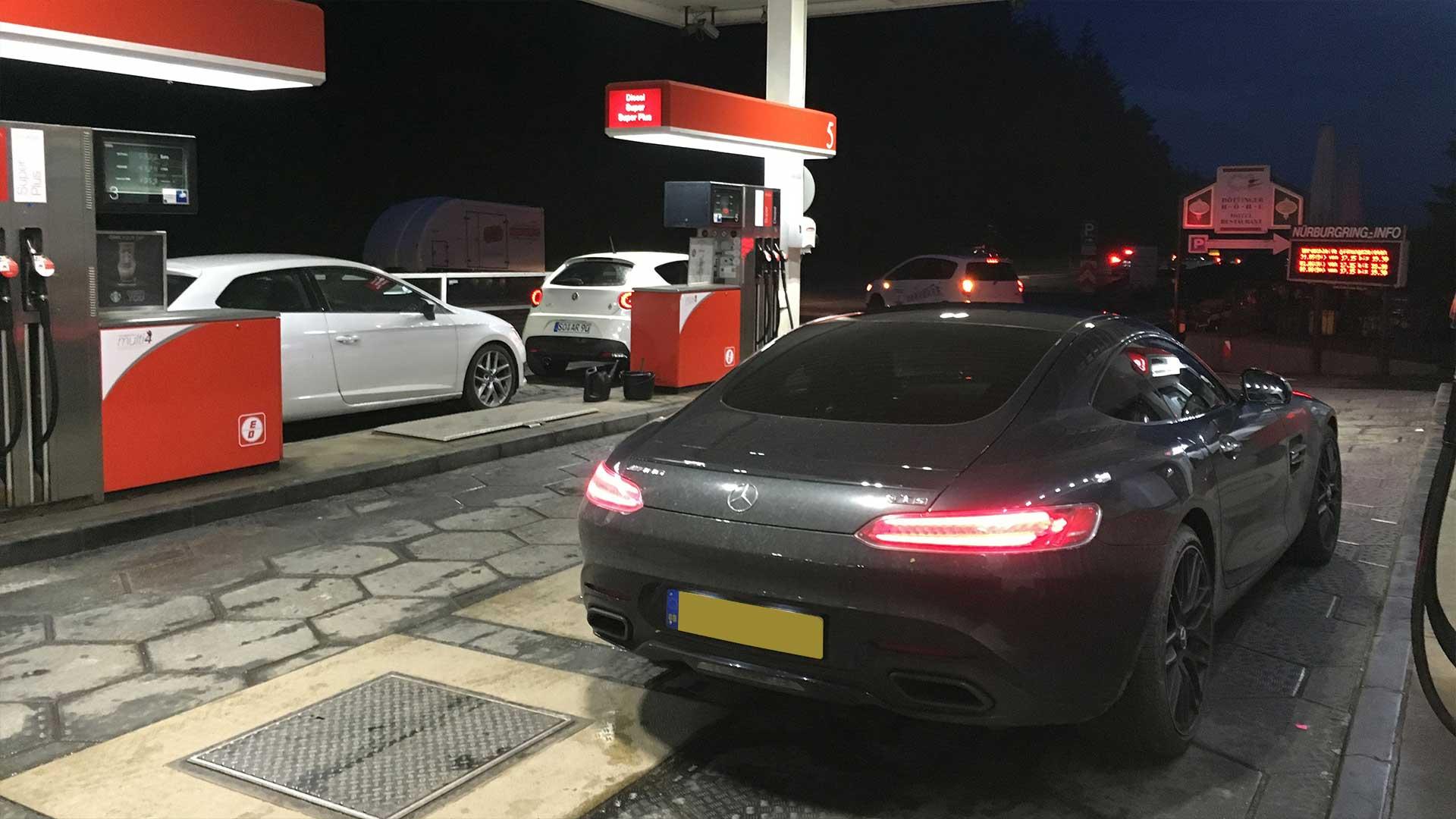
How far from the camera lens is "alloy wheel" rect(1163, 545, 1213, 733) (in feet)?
11.8

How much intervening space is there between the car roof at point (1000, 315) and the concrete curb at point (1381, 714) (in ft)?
5.00

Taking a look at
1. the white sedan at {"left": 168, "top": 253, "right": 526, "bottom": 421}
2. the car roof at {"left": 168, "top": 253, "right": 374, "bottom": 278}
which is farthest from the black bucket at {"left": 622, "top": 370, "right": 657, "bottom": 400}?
the car roof at {"left": 168, "top": 253, "right": 374, "bottom": 278}

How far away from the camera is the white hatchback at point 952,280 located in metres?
22.8

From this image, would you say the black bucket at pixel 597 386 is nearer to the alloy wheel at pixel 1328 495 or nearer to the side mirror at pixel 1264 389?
the alloy wheel at pixel 1328 495

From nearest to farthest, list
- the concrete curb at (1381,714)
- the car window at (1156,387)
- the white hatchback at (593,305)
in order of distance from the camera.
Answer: the concrete curb at (1381,714)
the car window at (1156,387)
the white hatchback at (593,305)

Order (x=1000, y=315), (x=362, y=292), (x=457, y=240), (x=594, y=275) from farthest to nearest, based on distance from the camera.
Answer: (x=457, y=240) < (x=594, y=275) < (x=362, y=292) < (x=1000, y=315)

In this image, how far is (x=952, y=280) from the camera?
22797 mm

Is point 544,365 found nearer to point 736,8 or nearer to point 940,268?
point 736,8

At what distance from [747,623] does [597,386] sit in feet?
25.4

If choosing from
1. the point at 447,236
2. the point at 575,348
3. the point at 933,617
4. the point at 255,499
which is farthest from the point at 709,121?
the point at 447,236

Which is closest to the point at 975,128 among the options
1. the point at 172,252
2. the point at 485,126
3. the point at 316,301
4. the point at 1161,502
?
the point at 485,126

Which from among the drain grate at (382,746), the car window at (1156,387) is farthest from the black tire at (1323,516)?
the drain grate at (382,746)

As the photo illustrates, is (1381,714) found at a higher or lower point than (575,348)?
lower

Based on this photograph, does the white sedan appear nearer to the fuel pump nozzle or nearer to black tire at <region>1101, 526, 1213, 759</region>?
the fuel pump nozzle
